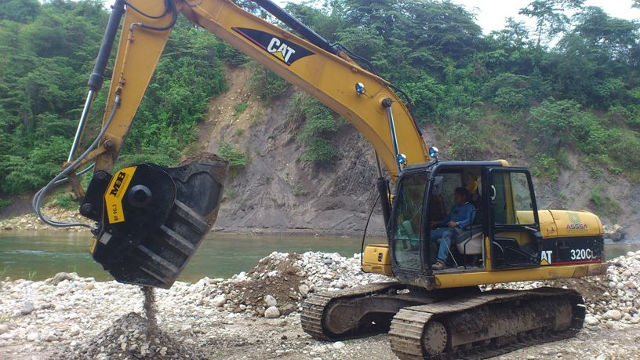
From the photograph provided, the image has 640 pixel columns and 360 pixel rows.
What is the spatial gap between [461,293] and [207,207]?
314 cm

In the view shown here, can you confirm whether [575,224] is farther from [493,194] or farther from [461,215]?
[461,215]

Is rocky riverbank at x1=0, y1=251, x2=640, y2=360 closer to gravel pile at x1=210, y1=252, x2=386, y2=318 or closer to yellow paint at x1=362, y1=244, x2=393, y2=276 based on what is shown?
gravel pile at x1=210, y1=252, x2=386, y2=318

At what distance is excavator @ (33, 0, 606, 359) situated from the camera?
501cm

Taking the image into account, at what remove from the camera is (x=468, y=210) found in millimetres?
5969

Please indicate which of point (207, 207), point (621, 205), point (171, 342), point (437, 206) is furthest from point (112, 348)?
point (621, 205)

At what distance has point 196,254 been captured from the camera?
54.0ft

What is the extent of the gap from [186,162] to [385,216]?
2.68 m

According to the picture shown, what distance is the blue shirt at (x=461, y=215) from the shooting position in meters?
5.91

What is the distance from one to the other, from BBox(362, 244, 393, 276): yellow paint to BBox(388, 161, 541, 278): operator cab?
211 millimetres

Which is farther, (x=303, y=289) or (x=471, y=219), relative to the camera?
(x=303, y=289)

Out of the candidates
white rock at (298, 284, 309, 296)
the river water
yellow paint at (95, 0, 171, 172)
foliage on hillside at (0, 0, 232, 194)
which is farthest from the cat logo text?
foliage on hillside at (0, 0, 232, 194)

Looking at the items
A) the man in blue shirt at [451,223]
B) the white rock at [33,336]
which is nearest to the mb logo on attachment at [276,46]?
the man in blue shirt at [451,223]

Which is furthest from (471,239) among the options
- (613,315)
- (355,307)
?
(613,315)

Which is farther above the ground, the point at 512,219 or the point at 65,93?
the point at 65,93
